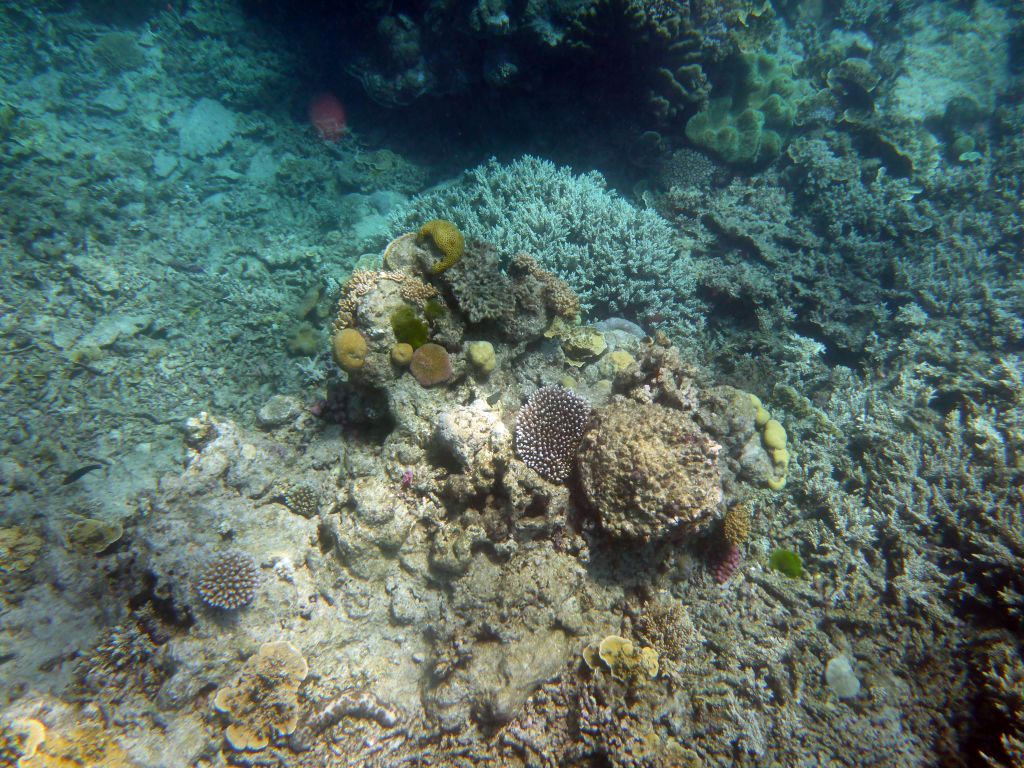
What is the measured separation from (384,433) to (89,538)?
314 centimetres

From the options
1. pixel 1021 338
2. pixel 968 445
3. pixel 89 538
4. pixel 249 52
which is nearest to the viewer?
pixel 89 538

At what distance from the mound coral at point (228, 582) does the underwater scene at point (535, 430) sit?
34 millimetres

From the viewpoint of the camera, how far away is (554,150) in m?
9.61

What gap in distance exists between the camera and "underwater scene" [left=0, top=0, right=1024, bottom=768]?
414 cm

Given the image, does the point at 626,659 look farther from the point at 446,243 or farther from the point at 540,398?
the point at 446,243

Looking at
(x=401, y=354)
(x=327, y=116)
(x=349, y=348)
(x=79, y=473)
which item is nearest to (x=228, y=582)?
(x=349, y=348)

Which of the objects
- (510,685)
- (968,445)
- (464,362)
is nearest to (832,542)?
(968,445)

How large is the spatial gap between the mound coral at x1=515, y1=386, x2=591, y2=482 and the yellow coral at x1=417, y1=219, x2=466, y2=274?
1.85 metres

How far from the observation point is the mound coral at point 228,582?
4133 mm

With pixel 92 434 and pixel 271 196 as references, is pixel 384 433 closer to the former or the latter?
pixel 92 434

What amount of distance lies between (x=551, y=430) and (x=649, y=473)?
0.97m

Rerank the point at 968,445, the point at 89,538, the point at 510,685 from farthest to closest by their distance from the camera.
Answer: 1. the point at 968,445
2. the point at 89,538
3. the point at 510,685

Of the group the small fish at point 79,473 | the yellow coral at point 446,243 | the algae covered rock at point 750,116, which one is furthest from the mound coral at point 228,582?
the algae covered rock at point 750,116

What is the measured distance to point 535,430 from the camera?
4.32 metres
